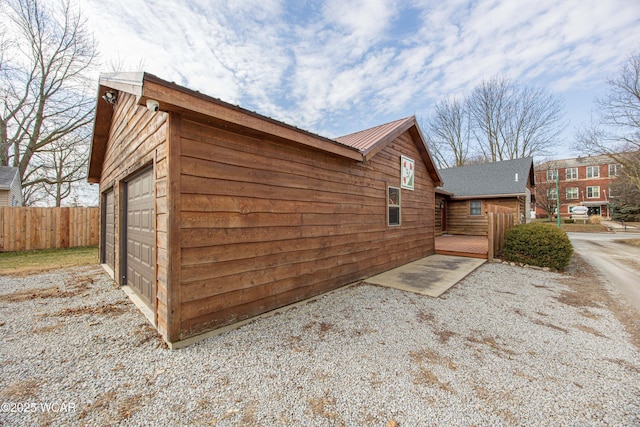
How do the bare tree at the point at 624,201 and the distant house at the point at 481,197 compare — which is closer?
the distant house at the point at 481,197

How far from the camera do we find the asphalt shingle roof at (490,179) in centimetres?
1283

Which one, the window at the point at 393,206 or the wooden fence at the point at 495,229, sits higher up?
the window at the point at 393,206

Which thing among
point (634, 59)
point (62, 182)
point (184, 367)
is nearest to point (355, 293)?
point (184, 367)

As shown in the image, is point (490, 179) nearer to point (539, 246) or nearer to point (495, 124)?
point (539, 246)

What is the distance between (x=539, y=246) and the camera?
6.66m

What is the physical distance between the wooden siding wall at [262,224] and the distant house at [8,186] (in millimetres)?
15211

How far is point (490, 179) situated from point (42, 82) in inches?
995

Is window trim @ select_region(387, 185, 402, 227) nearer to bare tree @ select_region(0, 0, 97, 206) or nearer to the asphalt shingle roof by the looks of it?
the asphalt shingle roof

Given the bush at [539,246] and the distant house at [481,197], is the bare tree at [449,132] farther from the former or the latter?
the bush at [539,246]

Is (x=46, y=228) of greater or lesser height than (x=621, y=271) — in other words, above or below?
above

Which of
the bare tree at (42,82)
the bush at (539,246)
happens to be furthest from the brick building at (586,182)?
the bare tree at (42,82)

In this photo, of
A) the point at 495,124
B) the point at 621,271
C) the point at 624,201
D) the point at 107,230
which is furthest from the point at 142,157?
the point at 624,201

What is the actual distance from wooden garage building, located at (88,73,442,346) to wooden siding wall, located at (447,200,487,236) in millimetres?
9693

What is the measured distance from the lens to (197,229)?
2857mm
